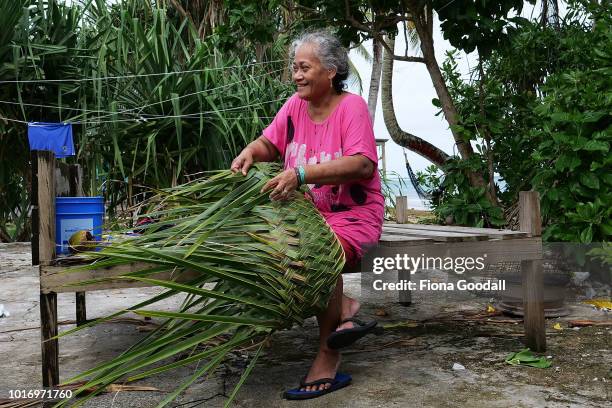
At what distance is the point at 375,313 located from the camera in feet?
11.7

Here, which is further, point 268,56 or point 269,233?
point 268,56

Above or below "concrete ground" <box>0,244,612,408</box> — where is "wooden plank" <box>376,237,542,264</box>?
above

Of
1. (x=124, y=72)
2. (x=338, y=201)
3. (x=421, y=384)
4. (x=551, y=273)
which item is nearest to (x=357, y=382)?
(x=421, y=384)

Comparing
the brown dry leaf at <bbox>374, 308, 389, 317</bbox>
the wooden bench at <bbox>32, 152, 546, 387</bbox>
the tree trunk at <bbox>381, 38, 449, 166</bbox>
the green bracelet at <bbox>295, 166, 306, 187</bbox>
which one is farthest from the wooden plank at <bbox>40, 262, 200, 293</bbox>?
the tree trunk at <bbox>381, 38, 449, 166</bbox>

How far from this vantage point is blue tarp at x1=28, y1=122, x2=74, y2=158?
17.7ft

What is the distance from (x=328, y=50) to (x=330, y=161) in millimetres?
508

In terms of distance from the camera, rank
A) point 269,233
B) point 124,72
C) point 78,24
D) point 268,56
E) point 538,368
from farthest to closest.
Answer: point 268,56
point 78,24
point 124,72
point 538,368
point 269,233

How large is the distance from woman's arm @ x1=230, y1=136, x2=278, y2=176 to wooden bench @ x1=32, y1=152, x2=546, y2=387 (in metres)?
0.56

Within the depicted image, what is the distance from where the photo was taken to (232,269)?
1910 millimetres

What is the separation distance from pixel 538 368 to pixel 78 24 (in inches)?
230

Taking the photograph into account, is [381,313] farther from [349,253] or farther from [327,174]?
[327,174]

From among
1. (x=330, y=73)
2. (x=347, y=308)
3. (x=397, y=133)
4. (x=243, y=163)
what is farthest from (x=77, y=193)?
(x=397, y=133)

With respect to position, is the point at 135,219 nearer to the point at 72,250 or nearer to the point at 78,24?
the point at 72,250

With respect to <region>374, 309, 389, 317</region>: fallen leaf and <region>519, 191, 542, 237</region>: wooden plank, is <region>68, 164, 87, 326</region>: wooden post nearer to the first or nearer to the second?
<region>374, 309, 389, 317</region>: fallen leaf
